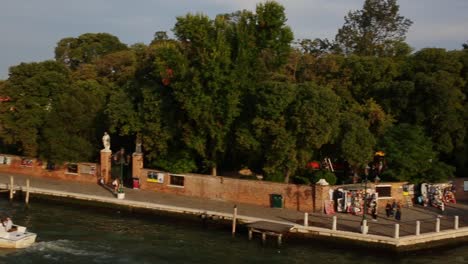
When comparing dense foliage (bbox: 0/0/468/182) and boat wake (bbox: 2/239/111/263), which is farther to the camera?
dense foliage (bbox: 0/0/468/182)

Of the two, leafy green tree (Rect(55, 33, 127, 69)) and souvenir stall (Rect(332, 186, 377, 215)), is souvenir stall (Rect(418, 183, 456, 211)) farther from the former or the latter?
leafy green tree (Rect(55, 33, 127, 69))

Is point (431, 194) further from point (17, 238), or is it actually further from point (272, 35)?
point (17, 238)

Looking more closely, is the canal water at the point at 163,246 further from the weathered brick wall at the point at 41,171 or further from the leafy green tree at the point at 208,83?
the weathered brick wall at the point at 41,171

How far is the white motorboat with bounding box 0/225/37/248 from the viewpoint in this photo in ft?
86.8

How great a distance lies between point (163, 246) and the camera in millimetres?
27203

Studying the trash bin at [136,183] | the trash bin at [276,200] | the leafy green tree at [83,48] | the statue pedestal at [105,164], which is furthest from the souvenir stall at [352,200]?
the leafy green tree at [83,48]

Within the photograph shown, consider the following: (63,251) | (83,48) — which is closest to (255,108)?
(63,251)

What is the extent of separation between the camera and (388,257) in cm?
2645

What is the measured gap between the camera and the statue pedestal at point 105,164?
→ 40.5m

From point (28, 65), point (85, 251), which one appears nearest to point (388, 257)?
point (85, 251)

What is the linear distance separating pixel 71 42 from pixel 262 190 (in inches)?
1898

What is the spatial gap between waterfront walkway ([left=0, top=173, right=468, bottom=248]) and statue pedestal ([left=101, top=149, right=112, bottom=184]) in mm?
959

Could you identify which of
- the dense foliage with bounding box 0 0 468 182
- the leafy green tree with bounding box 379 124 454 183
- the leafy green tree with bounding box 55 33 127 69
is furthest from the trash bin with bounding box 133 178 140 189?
the leafy green tree with bounding box 55 33 127 69

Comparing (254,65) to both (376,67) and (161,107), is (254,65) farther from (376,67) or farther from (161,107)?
(376,67)
